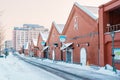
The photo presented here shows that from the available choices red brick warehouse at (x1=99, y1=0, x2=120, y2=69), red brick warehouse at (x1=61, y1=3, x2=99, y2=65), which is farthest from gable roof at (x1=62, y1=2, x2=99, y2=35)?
red brick warehouse at (x1=99, y1=0, x2=120, y2=69)

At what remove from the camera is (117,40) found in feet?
87.5

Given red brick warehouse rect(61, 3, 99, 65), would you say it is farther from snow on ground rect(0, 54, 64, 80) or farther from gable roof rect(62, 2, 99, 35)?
snow on ground rect(0, 54, 64, 80)

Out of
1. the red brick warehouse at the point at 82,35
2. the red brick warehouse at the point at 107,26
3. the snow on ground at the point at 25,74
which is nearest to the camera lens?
the snow on ground at the point at 25,74

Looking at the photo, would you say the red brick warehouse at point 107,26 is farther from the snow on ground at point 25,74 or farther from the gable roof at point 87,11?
the snow on ground at point 25,74

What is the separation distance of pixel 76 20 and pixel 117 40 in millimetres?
15228

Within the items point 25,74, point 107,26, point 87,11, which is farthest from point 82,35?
point 25,74

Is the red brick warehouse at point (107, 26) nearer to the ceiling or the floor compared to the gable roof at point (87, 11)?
nearer to the floor

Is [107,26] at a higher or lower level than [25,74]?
higher

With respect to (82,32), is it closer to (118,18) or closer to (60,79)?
(118,18)

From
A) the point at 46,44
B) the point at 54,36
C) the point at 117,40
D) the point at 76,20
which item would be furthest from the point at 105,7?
the point at 46,44

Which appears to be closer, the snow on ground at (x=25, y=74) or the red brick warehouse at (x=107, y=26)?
the snow on ground at (x=25, y=74)

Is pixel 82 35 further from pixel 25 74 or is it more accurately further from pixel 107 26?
pixel 25 74

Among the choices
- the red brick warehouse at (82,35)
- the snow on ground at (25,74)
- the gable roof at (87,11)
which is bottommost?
the snow on ground at (25,74)

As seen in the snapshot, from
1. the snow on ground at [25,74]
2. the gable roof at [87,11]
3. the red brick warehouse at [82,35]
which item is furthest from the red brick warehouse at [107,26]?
the snow on ground at [25,74]
